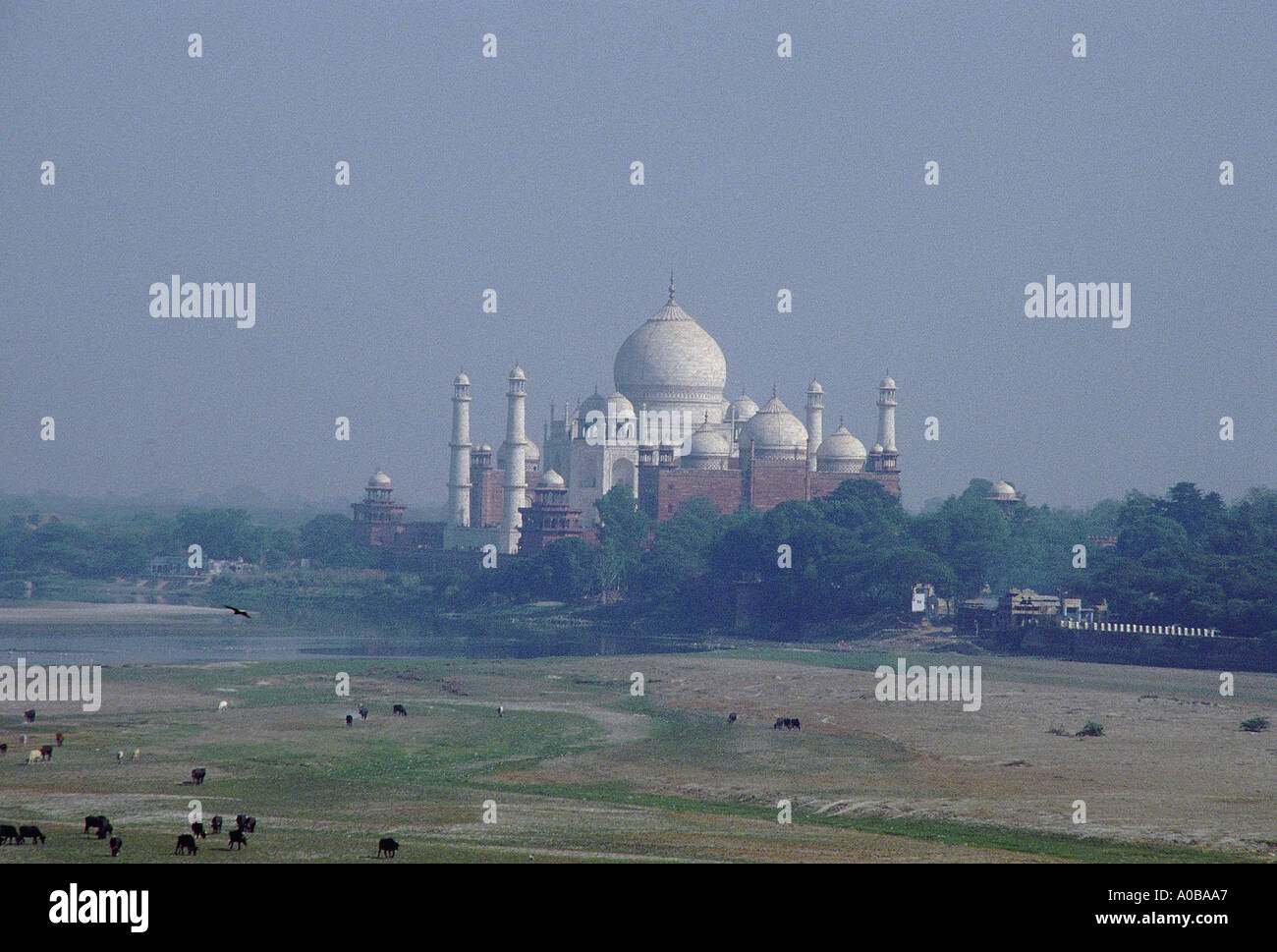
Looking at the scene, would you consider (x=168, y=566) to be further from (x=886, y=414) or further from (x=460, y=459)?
(x=886, y=414)

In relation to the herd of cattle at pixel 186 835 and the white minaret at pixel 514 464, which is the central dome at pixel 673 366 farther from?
the herd of cattle at pixel 186 835

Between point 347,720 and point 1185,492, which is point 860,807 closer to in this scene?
point 347,720

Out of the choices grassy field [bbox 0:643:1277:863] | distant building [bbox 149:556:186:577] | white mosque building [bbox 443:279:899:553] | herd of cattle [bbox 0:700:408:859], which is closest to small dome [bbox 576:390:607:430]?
white mosque building [bbox 443:279:899:553]

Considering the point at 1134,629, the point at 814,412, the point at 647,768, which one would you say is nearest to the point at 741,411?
the point at 814,412

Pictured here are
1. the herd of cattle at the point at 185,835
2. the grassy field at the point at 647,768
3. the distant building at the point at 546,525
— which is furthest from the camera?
the distant building at the point at 546,525

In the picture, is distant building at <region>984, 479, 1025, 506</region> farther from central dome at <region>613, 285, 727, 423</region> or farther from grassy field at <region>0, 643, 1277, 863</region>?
grassy field at <region>0, 643, 1277, 863</region>

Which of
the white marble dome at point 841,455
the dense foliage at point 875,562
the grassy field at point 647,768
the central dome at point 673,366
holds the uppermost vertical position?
the central dome at point 673,366

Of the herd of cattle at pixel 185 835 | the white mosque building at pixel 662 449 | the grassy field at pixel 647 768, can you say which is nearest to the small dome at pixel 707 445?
the white mosque building at pixel 662 449
